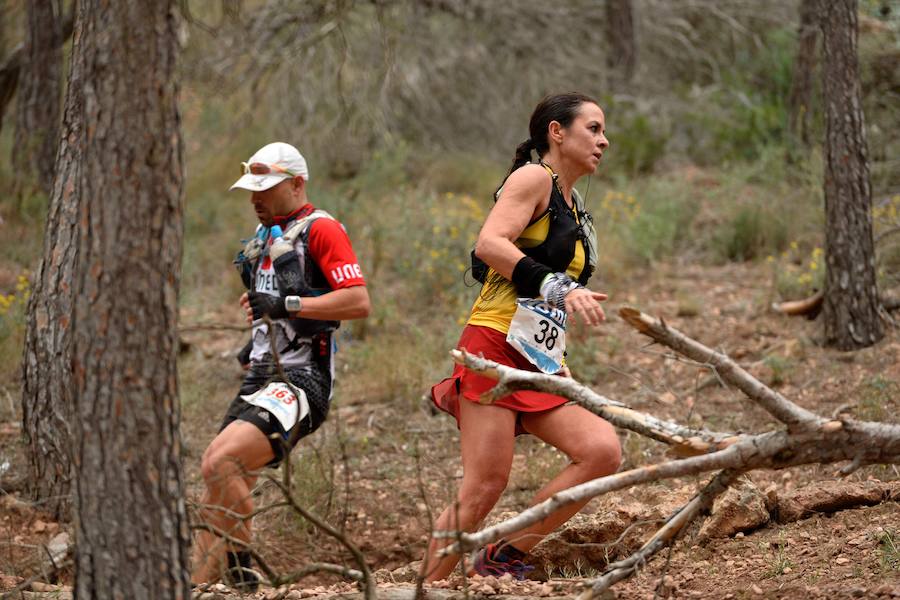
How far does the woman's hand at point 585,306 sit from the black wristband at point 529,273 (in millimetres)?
161

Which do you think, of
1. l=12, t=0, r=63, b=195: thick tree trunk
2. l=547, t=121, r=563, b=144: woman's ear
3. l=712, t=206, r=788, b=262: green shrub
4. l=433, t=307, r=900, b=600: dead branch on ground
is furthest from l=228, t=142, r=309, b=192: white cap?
l=712, t=206, r=788, b=262: green shrub

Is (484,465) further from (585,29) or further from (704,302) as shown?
(585,29)

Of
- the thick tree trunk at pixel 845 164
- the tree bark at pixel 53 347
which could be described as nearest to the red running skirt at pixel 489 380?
the tree bark at pixel 53 347

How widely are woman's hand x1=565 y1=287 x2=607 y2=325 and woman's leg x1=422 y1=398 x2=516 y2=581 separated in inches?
19.4

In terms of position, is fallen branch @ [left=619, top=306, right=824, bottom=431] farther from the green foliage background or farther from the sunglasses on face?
the green foliage background

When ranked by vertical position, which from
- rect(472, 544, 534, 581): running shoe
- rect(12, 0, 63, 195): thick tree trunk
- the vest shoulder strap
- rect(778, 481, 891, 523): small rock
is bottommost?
rect(472, 544, 534, 581): running shoe

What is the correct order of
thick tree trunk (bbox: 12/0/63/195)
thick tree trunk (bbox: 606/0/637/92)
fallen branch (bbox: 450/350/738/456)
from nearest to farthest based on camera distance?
fallen branch (bbox: 450/350/738/456) < thick tree trunk (bbox: 12/0/63/195) < thick tree trunk (bbox: 606/0/637/92)

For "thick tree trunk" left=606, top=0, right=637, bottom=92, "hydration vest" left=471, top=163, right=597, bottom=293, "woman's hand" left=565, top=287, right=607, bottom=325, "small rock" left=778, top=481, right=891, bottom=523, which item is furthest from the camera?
"thick tree trunk" left=606, top=0, right=637, bottom=92

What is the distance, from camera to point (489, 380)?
359 cm

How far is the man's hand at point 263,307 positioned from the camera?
4.12 meters

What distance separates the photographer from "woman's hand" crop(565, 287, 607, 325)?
10.8ft

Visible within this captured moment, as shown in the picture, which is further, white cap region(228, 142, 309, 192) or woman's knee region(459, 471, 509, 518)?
white cap region(228, 142, 309, 192)

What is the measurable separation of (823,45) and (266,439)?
14.6 feet

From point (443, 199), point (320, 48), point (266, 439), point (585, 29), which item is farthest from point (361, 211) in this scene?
point (266, 439)
